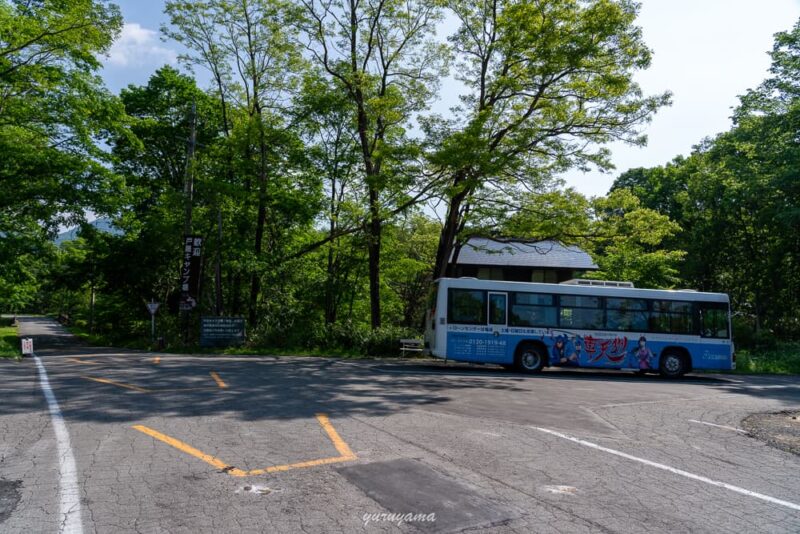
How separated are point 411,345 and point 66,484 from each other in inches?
683

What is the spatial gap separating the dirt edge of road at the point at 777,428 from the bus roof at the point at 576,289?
7.04 meters

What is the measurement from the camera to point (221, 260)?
26984mm

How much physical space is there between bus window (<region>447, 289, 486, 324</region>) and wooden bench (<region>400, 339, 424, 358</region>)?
14.8ft

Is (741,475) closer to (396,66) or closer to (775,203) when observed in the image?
(396,66)

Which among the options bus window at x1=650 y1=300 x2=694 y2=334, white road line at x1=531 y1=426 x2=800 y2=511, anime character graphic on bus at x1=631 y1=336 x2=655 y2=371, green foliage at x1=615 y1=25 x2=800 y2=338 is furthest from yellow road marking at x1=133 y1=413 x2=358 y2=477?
green foliage at x1=615 y1=25 x2=800 y2=338

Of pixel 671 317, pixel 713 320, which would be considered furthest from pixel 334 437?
pixel 713 320

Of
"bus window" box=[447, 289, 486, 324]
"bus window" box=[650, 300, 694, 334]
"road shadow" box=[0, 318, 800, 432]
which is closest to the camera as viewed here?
"road shadow" box=[0, 318, 800, 432]

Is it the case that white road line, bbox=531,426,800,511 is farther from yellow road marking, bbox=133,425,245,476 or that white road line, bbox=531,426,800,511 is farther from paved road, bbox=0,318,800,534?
yellow road marking, bbox=133,425,245,476

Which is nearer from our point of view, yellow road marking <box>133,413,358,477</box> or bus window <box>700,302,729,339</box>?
yellow road marking <box>133,413,358,477</box>

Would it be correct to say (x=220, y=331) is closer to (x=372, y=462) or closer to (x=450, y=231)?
(x=450, y=231)

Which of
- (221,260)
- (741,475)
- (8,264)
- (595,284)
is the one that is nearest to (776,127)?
(595,284)

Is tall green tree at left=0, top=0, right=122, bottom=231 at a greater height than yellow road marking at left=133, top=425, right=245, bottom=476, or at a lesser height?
greater

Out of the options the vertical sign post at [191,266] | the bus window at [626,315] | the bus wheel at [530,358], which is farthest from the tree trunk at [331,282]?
the bus window at [626,315]

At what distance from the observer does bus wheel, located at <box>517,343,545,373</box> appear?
57.4 ft
